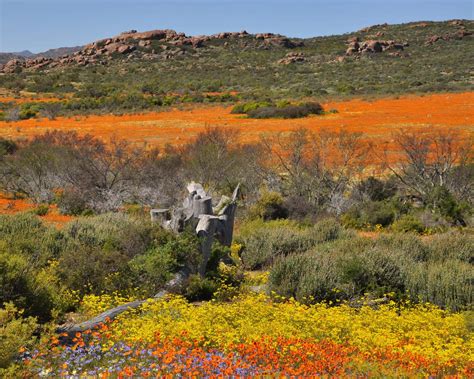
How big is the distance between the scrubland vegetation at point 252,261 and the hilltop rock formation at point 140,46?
81935 millimetres

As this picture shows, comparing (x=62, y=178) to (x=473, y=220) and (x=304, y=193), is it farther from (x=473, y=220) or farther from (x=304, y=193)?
(x=473, y=220)

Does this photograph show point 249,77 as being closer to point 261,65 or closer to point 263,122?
point 261,65

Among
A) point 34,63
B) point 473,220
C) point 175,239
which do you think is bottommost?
point 473,220

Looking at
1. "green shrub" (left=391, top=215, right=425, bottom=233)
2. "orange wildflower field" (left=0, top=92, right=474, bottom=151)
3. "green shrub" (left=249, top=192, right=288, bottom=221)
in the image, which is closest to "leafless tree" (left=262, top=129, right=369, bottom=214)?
"green shrub" (left=249, top=192, right=288, bottom=221)

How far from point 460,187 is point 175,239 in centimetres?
1065

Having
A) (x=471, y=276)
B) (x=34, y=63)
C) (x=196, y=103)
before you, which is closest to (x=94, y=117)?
(x=196, y=103)

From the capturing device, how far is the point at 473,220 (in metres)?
15.5

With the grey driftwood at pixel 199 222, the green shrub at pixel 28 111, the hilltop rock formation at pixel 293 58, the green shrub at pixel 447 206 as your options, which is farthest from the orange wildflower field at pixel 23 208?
the hilltop rock formation at pixel 293 58

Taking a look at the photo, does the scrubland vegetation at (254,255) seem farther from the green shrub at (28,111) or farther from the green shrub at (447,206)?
the green shrub at (28,111)

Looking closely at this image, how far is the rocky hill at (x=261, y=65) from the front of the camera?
201 feet

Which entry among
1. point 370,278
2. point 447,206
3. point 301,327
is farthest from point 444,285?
point 447,206

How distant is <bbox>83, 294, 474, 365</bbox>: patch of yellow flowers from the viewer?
603 cm

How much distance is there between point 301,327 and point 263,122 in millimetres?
29592

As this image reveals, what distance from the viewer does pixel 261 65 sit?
8569 cm
